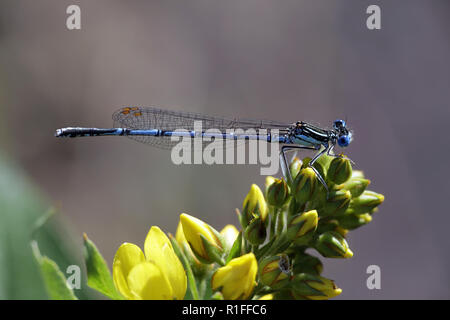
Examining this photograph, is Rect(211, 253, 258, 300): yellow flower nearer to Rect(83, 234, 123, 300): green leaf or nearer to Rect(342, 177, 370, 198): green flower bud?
Rect(83, 234, 123, 300): green leaf

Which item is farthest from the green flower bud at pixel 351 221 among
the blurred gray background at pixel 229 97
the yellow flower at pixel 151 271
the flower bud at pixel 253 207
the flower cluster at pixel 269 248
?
the blurred gray background at pixel 229 97

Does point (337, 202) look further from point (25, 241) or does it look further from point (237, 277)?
point (25, 241)

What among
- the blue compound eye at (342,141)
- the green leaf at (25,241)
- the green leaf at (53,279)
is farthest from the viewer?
the blue compound eye at (342,141)

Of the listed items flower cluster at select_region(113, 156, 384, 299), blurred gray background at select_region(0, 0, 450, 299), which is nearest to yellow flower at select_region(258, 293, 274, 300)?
flower cluster at select_region(113, 156, 384, 299)

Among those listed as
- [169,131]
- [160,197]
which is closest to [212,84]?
[160,197]

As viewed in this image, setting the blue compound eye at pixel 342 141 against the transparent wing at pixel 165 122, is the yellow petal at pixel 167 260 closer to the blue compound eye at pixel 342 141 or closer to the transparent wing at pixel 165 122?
the blue compound eye at pixel 342 141

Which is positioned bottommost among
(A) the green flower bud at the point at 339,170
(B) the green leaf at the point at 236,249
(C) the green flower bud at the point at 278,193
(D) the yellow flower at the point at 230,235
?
(D) the yellow flower at the point at 230,235
